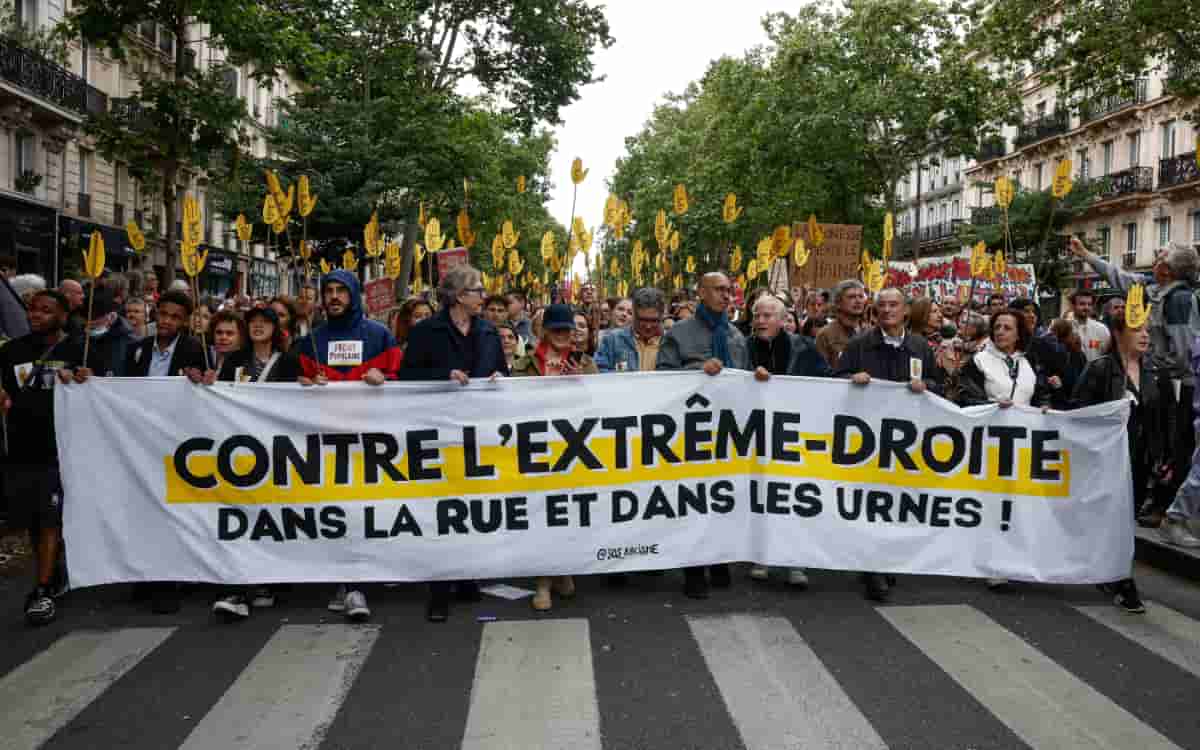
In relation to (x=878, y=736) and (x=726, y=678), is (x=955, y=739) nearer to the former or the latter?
(x=878, y=736)

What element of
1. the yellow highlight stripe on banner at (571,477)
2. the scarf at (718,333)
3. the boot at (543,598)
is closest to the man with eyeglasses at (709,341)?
the scarf at (718,333)

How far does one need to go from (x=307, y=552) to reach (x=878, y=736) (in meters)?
3.43

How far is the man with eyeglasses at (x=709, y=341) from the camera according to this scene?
7.08 metres

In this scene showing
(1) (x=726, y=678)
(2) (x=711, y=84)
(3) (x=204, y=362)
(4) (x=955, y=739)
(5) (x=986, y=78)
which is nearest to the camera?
(4) (x=955, y=739)

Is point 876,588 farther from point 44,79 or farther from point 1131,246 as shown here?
point 1131,246

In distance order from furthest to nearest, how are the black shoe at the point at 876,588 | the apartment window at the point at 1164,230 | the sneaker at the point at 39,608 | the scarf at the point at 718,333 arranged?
1. the apartment window at the point at 1164,230
2. the scarf at the point at 718,333
3. the black shoe at the point at 876,588
4. the sneaker at the point at 39,608

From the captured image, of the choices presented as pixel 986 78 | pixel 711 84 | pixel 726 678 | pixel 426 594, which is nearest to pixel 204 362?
pixel 426 594

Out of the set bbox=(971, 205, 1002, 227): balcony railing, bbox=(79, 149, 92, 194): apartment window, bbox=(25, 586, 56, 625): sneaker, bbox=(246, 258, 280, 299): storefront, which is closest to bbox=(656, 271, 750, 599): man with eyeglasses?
bbox=(25, 586, 56, 625): sneaker

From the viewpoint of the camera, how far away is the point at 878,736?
448 cm

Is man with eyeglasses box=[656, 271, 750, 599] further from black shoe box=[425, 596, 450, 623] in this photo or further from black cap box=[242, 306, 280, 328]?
black cap box=[242, 306, 280, 328]

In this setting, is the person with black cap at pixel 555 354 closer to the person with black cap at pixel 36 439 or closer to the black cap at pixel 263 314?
the black cap at pixel 263 314

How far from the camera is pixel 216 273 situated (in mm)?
45594

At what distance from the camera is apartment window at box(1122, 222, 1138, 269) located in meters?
42.6

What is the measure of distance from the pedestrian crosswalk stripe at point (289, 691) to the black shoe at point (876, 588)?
2805 mm
